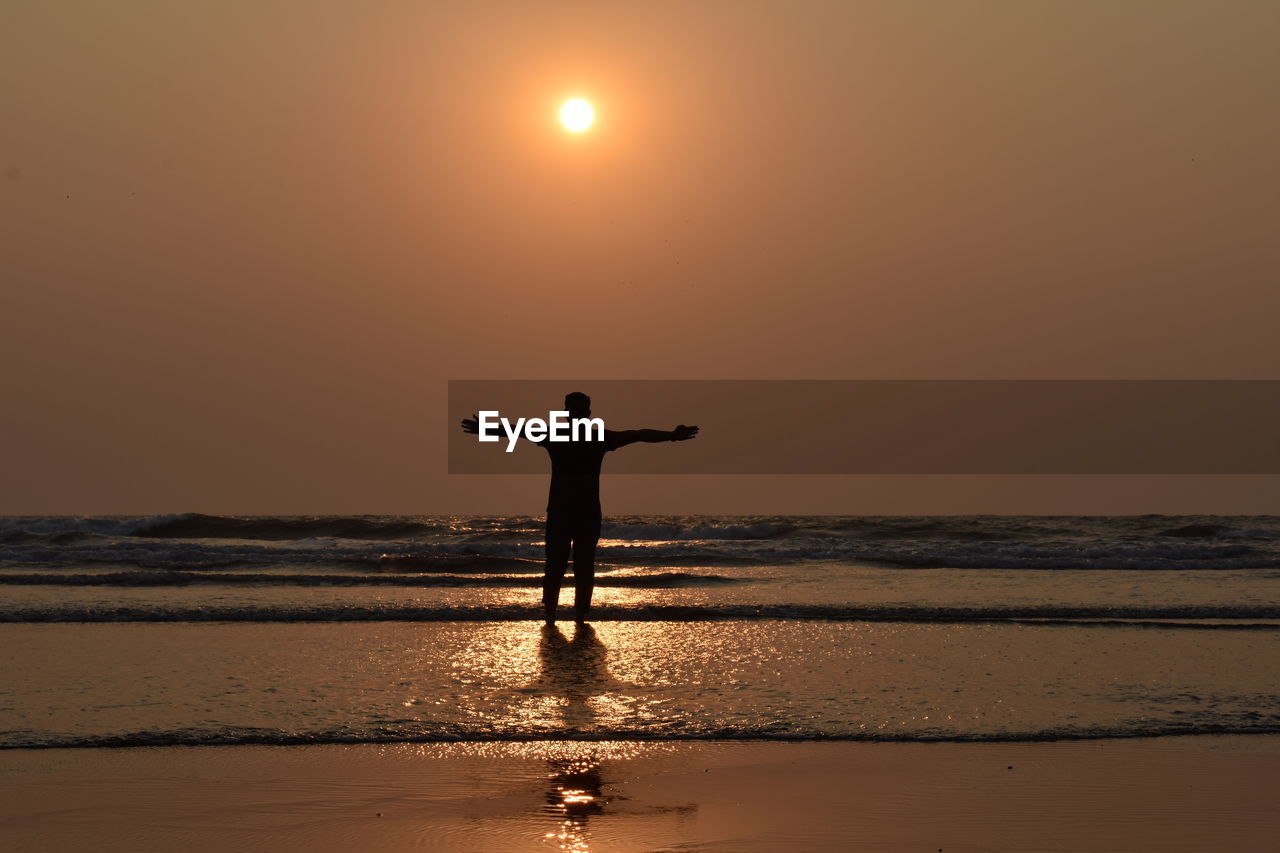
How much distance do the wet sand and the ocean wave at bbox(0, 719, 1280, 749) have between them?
4.2 inches

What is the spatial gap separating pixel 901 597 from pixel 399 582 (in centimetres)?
704

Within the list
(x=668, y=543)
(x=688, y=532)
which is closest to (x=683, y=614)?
(x=668, y=543)

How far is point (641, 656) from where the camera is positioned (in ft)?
28.7

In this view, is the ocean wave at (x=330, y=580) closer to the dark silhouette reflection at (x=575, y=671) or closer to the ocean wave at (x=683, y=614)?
the ocean wave at (x=683, y=614)

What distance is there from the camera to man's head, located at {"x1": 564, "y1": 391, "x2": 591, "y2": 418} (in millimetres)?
10891

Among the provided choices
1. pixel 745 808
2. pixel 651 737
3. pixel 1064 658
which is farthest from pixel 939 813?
pixel 1064 658

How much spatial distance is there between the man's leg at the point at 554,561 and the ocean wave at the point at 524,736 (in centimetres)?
442

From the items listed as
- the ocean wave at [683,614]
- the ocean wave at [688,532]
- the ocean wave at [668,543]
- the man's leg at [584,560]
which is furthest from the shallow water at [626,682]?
the ocean wave at [688,532]

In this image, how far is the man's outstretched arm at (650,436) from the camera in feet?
34.4

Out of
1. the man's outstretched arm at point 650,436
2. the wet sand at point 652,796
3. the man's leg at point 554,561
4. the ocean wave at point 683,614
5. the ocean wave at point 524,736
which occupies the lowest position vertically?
the wet sand at point 652,796

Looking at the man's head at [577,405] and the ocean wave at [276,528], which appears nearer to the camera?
the man's head at [577,405]

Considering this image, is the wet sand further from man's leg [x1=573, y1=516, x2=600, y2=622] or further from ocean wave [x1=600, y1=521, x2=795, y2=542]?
ocean wave [x1=600, y1=521, x2=795, y2=542]

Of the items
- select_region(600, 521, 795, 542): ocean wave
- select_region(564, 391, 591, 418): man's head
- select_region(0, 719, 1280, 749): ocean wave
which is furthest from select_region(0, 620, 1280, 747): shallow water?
select_region(600, 521, 795, 542): ocean wave

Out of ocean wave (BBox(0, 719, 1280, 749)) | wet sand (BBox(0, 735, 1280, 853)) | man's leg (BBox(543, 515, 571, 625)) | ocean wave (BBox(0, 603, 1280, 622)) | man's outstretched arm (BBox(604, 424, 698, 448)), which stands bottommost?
wet sand (BBox(0, 735, 1280, 853))
